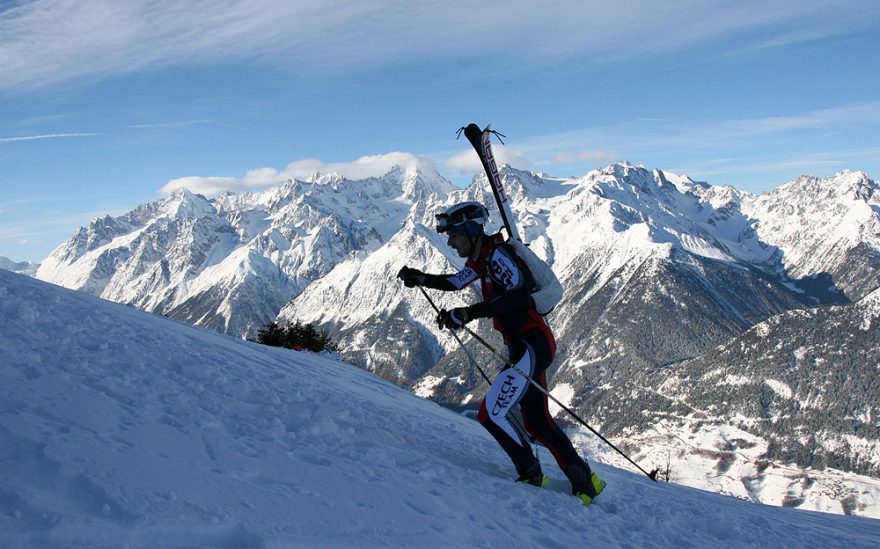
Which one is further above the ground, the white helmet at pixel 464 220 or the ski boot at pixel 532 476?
the white helmet at pixel 464 220

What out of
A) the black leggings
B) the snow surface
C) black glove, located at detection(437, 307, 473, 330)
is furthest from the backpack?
the snow surface

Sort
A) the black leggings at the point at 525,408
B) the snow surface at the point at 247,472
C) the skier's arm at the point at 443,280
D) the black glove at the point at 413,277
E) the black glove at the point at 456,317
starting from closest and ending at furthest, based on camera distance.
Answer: the snow surface at the point at 247,472
the black glove at the point at 456,317
the black leggings at the point at 525,408
the skier's arm at the point at 443,280
the black glove at the point at 413,277

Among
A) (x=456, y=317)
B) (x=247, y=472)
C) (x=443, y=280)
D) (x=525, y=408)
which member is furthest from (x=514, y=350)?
(x=247, y=472)

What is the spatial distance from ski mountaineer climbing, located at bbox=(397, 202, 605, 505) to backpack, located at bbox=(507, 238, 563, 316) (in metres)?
0.09

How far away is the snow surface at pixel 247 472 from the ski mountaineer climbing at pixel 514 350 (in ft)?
1.33

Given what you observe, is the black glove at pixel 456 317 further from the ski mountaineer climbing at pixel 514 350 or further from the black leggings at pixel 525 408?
the black leggings at pixel 525 408

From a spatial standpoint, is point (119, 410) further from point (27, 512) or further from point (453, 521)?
point (453, 521)

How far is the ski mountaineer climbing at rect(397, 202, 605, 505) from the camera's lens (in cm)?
869

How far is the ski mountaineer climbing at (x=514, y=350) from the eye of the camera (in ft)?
28.5

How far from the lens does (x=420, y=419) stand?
12.1 m

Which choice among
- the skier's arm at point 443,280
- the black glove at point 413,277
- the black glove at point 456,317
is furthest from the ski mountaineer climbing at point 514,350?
the black glove at point 413,277

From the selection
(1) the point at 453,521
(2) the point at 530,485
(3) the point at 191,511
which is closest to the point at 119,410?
(3) the point at 191,511

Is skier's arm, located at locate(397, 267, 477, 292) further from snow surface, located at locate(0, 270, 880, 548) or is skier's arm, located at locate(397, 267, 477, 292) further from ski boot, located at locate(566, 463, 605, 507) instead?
ski boot, located at locate(566, 463, 605, 507)

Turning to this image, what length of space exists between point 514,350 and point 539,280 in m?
1.06
